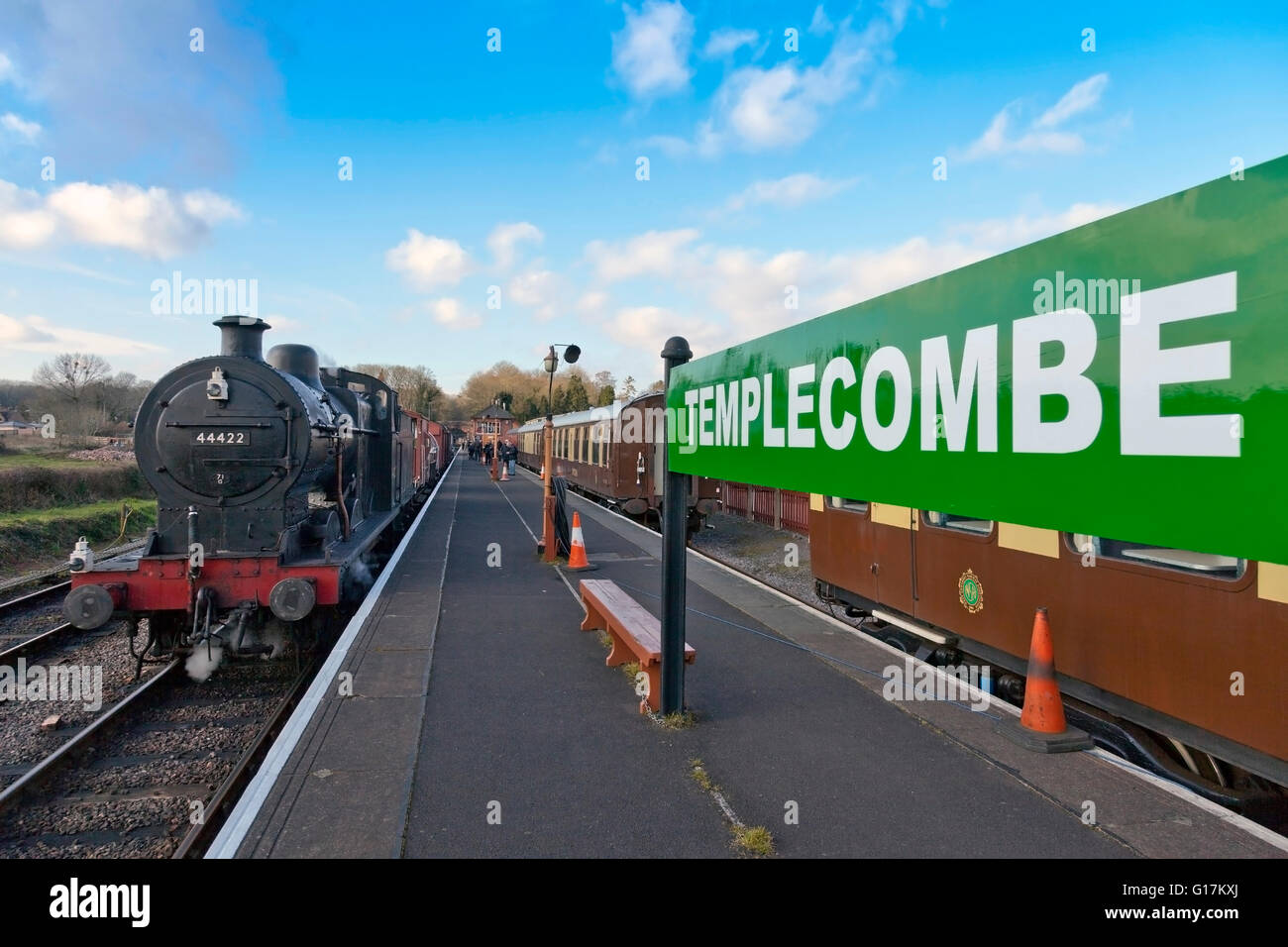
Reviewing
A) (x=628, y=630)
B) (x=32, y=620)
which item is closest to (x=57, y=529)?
(x=32, y=620)

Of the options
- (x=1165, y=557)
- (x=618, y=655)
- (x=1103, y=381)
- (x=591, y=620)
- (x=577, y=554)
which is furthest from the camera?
(x=577, y=554)

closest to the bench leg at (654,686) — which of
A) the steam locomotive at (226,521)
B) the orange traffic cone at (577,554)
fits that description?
the steam locomotive at (226,521)

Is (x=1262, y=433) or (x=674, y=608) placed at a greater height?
(x=1262, y=433)

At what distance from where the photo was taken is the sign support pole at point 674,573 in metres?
4.97

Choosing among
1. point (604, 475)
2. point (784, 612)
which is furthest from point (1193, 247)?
point (604, 475)

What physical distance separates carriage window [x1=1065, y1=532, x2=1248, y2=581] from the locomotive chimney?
7813 millimetres

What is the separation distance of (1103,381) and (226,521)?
745 centimetres

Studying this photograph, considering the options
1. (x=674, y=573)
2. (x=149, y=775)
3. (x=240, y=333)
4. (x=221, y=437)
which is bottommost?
(x=149, y=775)

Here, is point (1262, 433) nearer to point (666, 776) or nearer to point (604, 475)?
point (666, 776)

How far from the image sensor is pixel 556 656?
6.68 m

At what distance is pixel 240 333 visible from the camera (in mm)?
7668

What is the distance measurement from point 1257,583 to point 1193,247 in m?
2.59

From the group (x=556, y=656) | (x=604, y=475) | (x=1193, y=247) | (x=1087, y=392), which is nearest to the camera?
(x=1193, y=247)

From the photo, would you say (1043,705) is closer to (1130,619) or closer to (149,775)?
(1130,619)
